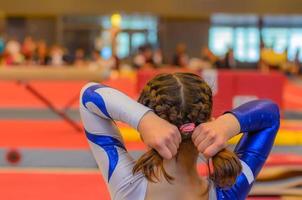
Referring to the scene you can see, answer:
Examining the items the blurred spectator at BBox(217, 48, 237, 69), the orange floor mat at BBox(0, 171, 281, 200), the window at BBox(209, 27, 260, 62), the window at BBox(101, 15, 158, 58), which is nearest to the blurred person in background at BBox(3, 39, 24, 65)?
the window at BBox(101, 15, 158, 58)

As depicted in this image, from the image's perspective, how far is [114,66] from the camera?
16984mm

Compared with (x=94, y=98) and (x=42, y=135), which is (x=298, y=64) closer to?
(x=42, y=135)

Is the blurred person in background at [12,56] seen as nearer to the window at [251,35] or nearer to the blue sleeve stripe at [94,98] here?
the window at [251,35]

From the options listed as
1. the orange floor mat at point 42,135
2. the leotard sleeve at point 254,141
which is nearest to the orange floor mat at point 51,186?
the orange floor mat at point 42,135

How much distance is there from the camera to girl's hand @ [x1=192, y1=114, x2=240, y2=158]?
4.58 feet

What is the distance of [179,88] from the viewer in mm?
1457

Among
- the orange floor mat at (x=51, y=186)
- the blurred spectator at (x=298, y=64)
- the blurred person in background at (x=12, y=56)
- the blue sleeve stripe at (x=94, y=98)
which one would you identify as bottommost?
the blurred spectator at (x=298, y=64)

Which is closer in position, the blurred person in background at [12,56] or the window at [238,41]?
the blurred person in background at [12,56]

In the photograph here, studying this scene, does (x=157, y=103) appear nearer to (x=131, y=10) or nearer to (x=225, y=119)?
(x=225, y=119)

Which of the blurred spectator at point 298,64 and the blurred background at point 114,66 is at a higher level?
the blurred background at point 114,66

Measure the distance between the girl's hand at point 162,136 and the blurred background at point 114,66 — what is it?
23.3 inches

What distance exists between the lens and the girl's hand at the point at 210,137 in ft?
4.58

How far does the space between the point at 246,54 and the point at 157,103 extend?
23386 mm

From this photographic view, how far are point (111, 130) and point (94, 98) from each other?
4.9 inches
